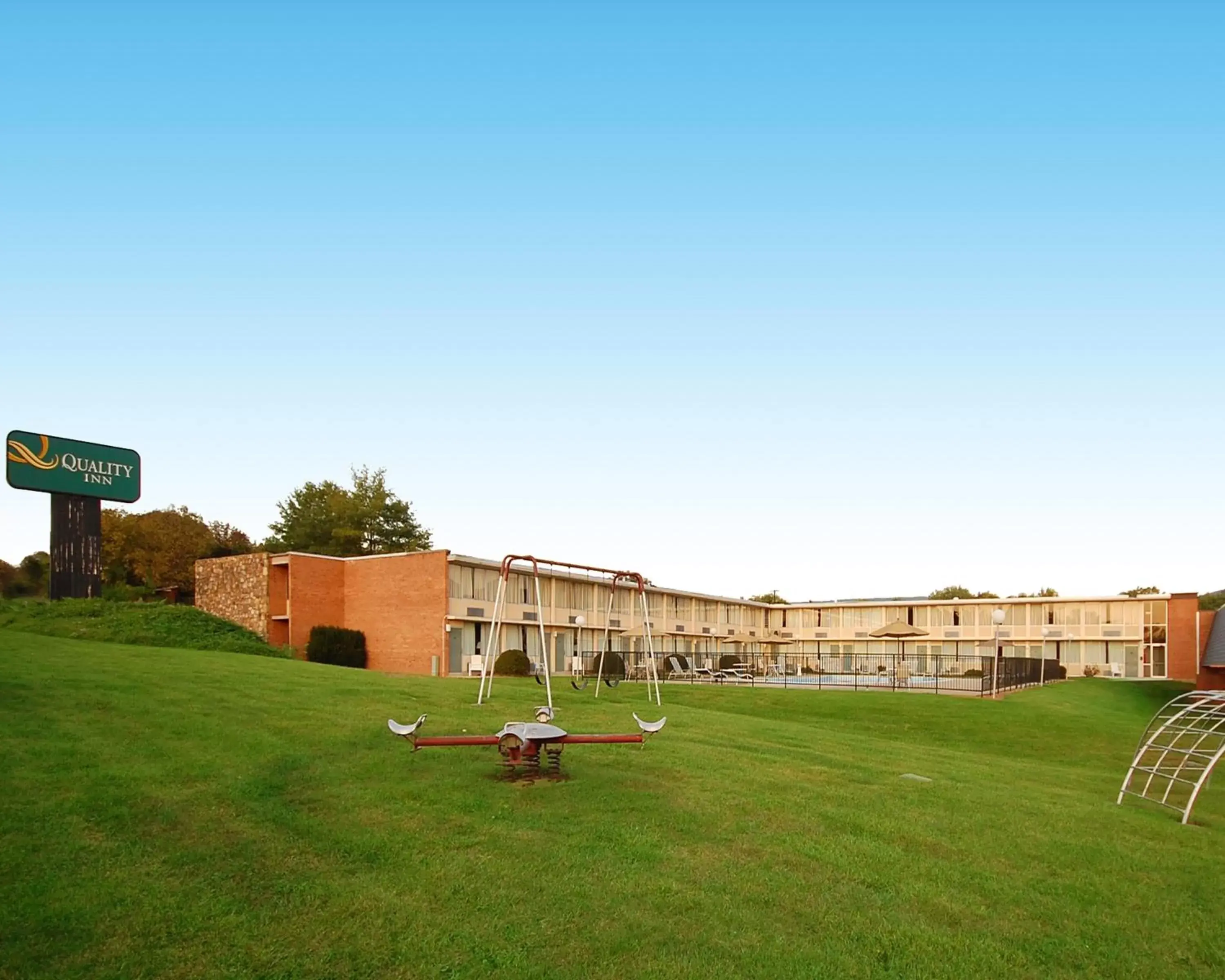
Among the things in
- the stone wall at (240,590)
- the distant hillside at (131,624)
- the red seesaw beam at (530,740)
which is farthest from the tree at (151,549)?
the red seesaw beam at (530,740)

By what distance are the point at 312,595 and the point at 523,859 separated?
132 feet

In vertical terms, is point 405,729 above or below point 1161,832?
above

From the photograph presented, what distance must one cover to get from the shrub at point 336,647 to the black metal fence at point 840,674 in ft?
33.8


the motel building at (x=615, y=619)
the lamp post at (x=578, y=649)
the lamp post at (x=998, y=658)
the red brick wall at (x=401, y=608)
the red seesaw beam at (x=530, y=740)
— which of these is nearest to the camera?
the red seesaw beam at (x=530, y=740)

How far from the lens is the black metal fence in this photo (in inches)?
1436

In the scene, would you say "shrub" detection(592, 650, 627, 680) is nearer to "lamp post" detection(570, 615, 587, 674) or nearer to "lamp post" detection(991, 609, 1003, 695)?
"lamp post" detection(570, 615, 587, 674)

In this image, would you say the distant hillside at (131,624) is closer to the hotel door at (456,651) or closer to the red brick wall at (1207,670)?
the hotel door at (456,651)

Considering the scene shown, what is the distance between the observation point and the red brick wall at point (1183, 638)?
57750 mm

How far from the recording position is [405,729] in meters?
10.6

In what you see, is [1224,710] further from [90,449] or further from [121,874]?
[90,449]

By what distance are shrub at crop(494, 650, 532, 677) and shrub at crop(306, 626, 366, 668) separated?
306 inches

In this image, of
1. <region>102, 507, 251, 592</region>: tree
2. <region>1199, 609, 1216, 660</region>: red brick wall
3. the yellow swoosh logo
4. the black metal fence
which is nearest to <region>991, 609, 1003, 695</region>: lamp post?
→ the black metal fence

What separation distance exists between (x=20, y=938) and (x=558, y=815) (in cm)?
481

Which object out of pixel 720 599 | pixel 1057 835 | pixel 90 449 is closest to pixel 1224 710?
pixel 1057 835
